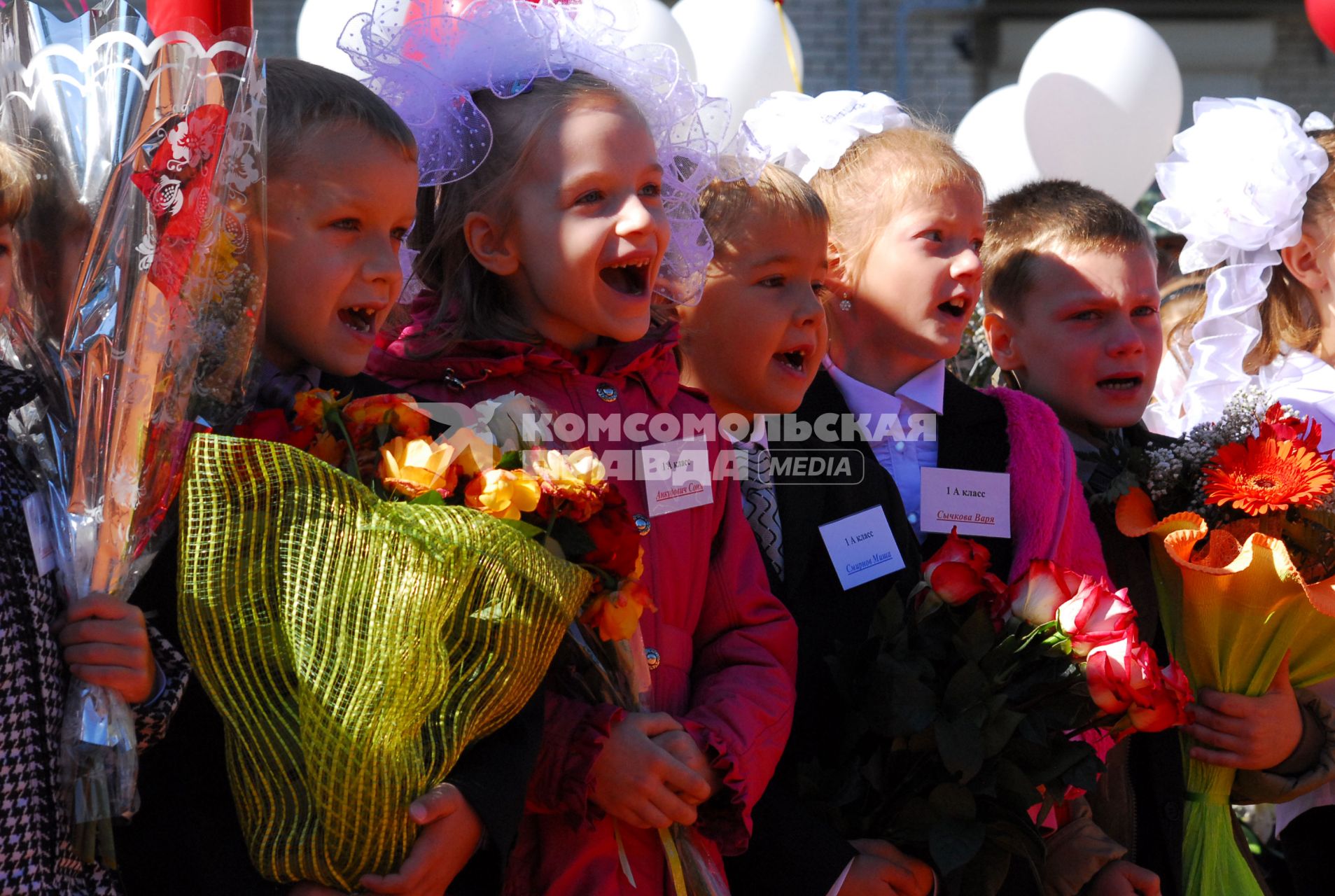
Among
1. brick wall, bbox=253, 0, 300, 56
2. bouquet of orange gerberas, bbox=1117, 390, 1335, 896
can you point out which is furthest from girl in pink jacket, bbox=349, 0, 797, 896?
brick wall, bbox=253, 0, 300, 56

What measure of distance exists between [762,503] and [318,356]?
95cm

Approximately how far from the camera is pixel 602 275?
101 inches

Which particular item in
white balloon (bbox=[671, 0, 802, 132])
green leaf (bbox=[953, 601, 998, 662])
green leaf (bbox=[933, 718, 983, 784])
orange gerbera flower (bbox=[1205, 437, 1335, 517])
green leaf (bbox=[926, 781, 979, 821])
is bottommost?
green leaf (bbox=[926, 781, 979, 821])

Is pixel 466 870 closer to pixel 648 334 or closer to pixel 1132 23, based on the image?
pixel 648 334

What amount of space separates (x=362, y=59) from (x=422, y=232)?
0.36 m

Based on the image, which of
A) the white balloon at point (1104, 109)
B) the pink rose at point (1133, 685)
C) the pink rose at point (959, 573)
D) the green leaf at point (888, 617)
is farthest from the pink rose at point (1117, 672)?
the white balloon at point (1104, 109)

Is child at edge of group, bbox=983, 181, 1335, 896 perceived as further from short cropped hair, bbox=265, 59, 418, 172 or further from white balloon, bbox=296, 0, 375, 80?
white balloon, bbox=296, 0, 375, 80

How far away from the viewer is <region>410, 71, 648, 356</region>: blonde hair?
258 cm

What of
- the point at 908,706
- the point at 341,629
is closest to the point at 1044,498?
the point at 908,706

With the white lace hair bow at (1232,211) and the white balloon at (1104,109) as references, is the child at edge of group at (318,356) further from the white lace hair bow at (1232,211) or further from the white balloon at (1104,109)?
the white balloon at (1104,109)

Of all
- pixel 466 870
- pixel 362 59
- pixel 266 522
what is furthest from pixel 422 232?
pixel 466 870

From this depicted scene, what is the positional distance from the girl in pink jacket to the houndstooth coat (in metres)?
0.70

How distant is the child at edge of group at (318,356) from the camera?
1.84 meters

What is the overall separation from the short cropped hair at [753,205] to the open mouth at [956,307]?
0.35 m
